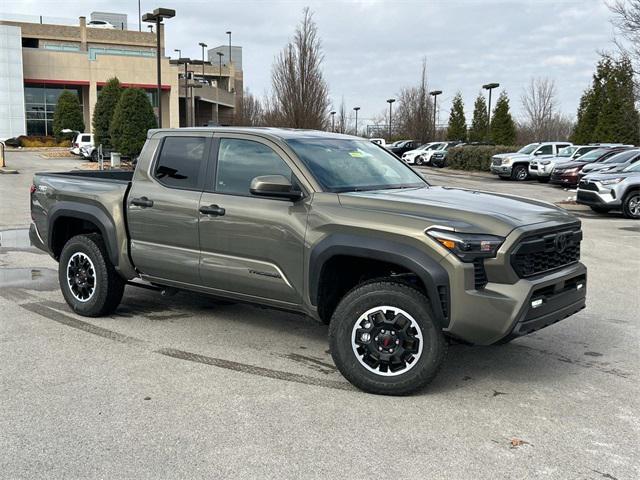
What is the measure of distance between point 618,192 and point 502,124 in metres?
31.5

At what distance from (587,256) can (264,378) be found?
7.49m

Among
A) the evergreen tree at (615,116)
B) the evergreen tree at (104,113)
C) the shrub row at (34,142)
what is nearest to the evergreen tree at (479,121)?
the evergreen tree at (615,116)

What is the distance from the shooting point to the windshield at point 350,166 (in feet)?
17.1

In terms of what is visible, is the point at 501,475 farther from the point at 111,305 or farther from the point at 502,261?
the point at 111,305

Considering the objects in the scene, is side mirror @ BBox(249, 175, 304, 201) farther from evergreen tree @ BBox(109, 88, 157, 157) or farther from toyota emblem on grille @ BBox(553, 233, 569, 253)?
evergreen tree @ BBox(109, 88, 157, 157)

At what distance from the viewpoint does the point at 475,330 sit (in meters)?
4.28

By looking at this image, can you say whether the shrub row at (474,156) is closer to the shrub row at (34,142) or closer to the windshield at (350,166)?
the shrub row at (34,142)

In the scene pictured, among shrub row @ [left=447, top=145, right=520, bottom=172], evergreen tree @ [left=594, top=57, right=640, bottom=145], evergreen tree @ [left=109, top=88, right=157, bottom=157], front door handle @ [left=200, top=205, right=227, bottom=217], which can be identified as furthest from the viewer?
shrub row @ [left=447, top=145, right=520, bottom=172]

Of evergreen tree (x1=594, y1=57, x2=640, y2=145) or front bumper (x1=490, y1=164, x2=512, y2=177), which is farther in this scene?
evergreen tree (x1=594, y1=57, x2=640, y2=145)

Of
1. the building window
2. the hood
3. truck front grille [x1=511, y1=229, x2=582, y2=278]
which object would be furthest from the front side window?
the building window

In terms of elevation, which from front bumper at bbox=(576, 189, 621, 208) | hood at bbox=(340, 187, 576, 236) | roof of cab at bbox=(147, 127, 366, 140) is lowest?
front bumper at bbox=(576, 189, 621, 208)

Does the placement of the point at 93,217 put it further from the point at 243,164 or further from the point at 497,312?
the point at 497,312

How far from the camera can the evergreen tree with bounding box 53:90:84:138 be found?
183ft

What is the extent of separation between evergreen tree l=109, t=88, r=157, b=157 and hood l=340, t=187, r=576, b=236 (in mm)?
27985
